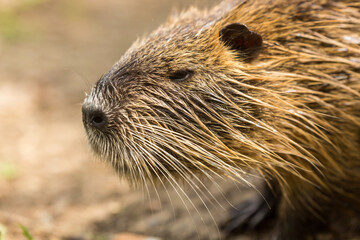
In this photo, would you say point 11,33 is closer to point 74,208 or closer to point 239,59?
point 74,208

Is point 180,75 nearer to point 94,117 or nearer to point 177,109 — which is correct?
point 177,109

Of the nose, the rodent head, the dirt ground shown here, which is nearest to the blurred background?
the dirt ground

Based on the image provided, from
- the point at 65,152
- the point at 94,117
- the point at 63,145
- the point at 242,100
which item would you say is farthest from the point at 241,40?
the point at 63,145

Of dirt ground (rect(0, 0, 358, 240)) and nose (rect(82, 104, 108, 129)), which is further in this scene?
dirt ground (rect(0, 0, 358, 240))

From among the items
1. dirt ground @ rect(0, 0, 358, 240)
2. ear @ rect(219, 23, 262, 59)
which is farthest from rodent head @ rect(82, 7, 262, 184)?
dirt ground @ rect(0, 0, 358, 240)

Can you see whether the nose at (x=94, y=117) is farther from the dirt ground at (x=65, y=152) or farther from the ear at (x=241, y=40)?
the ear at (x=241, y=40)

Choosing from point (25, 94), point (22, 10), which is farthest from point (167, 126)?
point (22, 10)

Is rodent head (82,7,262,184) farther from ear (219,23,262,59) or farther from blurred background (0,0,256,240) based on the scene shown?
blurred background (0,0,256,240)
